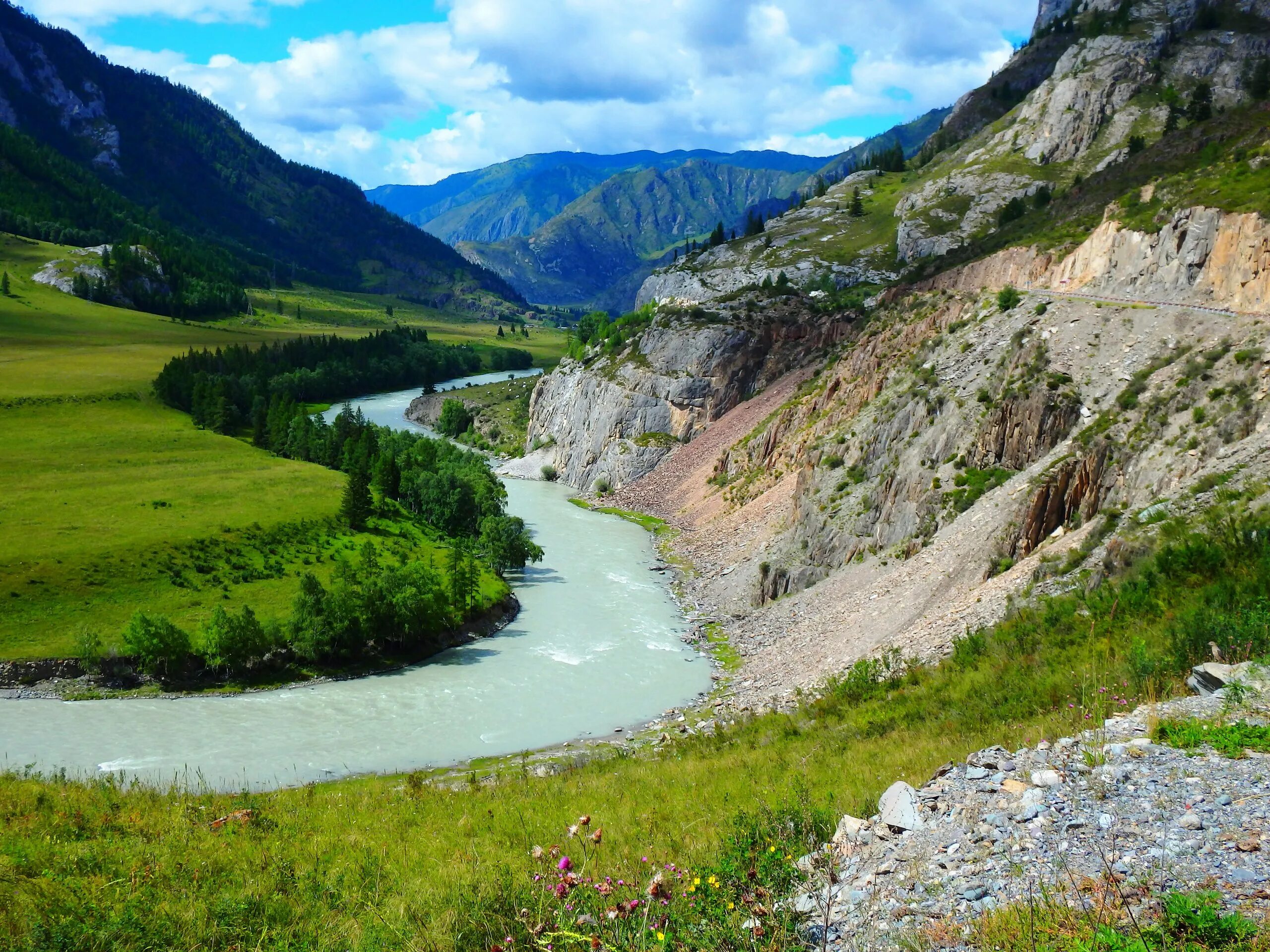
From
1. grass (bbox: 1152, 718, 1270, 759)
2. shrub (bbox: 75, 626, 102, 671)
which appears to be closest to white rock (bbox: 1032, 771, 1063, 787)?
grass (bbox: 1152, 718, 1270, 759)

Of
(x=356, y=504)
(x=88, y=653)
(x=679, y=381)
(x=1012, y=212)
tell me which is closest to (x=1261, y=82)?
(x=1012, y=212)

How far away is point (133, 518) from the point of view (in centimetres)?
6047

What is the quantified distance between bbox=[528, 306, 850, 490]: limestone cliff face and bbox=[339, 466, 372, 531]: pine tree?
114ft

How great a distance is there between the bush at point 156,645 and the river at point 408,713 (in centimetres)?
239

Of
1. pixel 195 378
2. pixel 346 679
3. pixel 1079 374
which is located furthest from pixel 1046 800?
pixel 195 378

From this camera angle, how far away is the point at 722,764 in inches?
777

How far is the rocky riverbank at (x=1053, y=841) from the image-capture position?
24.3 ft

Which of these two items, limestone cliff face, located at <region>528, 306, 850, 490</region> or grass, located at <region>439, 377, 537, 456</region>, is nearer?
limestone cliff face, located at <region>528, 306, 850, 490</region>

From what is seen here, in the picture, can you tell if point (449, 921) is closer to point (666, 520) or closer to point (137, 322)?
point (666, 520)

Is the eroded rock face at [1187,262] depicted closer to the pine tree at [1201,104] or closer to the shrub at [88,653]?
the pine tree at [1201,104]

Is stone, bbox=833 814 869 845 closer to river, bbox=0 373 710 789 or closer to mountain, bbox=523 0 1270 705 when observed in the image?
mountain, bbox=523 0 1270 705

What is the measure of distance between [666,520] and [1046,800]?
7033 cm

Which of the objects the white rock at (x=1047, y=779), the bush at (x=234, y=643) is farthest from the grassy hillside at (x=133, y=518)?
the white rock at (x=1047, y=779)

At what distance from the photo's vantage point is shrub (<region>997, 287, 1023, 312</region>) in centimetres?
5078
